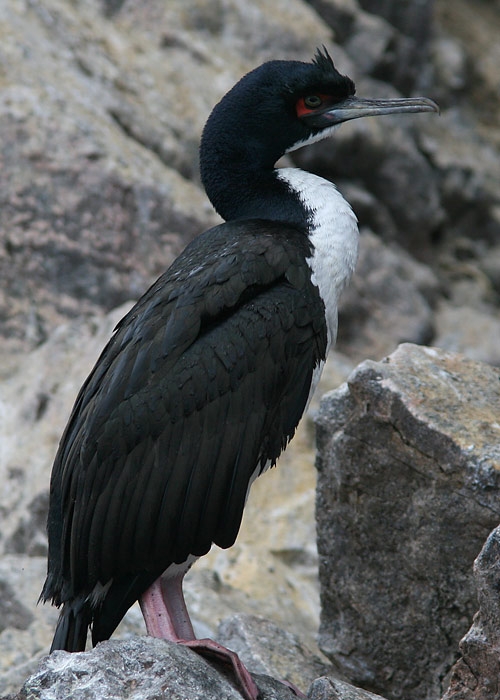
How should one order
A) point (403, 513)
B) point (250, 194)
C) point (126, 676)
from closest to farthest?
point (126, 676) → point (403, 513) → point (250, 194)

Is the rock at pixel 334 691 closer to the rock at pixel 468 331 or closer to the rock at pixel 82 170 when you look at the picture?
the rock at pixel 82 170

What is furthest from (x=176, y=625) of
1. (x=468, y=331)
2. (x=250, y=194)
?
(x=468, y=331)

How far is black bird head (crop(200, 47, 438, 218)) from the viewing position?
5.61 m

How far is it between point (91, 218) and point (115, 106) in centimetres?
114

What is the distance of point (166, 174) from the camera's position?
A: 880 cm

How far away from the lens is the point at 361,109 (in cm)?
583

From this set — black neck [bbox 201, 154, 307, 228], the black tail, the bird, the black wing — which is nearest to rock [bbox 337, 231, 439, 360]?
black neck [bbox 201, 154, 307, 228]

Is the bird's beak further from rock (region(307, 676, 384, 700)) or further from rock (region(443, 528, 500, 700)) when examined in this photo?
rock (region(307, 676, 384, 700))

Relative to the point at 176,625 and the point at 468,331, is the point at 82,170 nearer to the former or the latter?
the point at 468,331

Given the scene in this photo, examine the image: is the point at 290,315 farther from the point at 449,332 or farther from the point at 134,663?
the point at 449,332

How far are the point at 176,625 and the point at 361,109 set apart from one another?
260 cm

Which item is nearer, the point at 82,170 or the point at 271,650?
the point at 271,650

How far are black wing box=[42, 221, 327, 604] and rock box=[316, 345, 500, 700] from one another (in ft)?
1.44

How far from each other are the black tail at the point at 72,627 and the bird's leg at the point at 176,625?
0.77 ft
